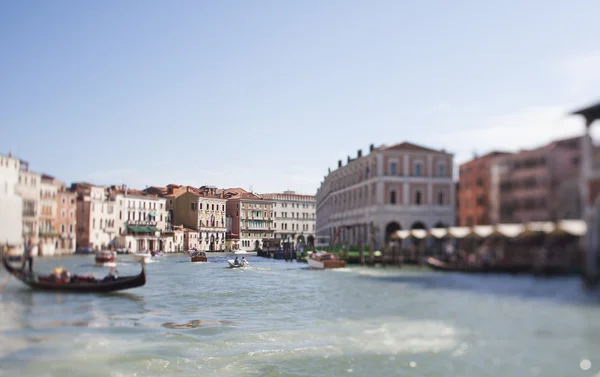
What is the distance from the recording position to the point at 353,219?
7.77 ft

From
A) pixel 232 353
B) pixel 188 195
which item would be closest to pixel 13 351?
pixel 232 353

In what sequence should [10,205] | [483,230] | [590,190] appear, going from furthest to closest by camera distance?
1. [10,205]
2. [483,230]
3. [590,190]

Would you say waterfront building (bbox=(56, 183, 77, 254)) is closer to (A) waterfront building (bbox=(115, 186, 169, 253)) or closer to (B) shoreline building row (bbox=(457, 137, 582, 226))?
(A) waterfront building (bbox=(115, 186, 169, 253))

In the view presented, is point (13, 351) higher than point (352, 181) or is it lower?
lower

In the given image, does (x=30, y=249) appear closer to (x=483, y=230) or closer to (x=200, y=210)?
(x=200, y=210)

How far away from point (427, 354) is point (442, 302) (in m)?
7.28

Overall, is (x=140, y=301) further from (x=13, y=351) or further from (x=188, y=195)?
(x=188, y=195)

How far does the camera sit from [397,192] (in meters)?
1.93

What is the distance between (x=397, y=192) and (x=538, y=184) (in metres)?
0.66

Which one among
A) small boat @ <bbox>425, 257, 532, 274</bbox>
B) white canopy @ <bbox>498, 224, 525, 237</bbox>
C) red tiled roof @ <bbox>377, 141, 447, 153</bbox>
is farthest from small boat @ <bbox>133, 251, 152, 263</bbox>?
white canopy @ <bbox>498, 224, 525, 237</bbox>

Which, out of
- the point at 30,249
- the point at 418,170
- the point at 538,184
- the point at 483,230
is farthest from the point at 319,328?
the point at 538,184

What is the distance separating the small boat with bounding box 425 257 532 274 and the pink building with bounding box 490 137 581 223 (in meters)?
0.12

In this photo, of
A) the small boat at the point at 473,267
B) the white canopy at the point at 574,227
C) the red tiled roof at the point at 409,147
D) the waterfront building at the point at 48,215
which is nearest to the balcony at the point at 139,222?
the waterfront building at the point at 48,215

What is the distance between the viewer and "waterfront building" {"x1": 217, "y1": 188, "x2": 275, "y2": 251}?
14.6 feet
